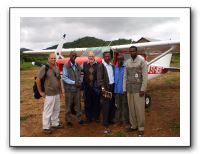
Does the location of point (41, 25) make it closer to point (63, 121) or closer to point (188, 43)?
point (63, 121)

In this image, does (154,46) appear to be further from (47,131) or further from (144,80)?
(47,131)

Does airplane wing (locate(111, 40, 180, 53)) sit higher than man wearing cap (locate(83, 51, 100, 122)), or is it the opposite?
airplane wing (locate(111, 40, 180, 53))

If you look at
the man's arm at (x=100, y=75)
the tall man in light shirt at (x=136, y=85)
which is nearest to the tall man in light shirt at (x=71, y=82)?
the man's arm at (x=100, y=75)

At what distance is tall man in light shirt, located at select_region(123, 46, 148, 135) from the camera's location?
393 centimetres

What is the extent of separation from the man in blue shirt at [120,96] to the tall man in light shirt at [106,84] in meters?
0.06

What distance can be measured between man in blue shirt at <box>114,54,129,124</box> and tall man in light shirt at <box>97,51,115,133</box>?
6 cm

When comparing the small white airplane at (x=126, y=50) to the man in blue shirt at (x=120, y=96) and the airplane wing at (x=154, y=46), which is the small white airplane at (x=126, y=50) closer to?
the airplane wing at (x=154, y=46)

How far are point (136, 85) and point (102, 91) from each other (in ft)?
1.56

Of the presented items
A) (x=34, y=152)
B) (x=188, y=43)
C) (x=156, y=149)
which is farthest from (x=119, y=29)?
(x=34, y=152)

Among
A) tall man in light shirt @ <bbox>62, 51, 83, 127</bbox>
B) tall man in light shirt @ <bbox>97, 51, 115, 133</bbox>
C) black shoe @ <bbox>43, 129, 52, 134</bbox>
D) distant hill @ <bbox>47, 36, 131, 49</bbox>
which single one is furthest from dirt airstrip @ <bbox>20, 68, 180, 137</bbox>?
distant hill @ <bbox>47, 36, 131, 49</bbox>

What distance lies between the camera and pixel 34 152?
3.97 metres

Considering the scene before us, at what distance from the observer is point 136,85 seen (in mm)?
3957

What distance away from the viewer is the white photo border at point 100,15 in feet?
13.1

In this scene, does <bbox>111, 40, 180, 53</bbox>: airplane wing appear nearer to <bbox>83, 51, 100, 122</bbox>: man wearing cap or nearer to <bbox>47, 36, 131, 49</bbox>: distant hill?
<bbox>47, 36, 131, 49</bbox>: distant hill
